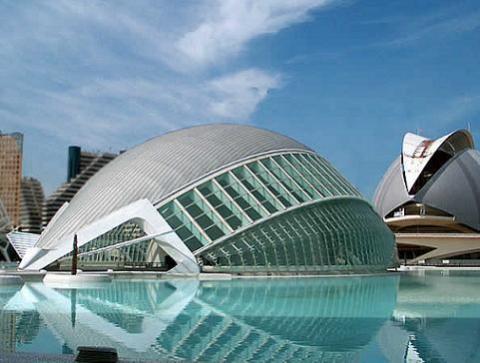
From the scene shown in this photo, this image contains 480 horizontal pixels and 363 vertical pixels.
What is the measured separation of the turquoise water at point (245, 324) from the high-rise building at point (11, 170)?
97.5m

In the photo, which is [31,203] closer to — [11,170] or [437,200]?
[11,170]

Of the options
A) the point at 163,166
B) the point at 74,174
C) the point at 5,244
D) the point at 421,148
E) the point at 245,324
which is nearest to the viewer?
the point at 245,324

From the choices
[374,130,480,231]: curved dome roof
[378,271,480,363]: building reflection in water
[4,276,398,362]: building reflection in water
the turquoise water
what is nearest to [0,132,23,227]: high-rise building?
[374,130,480,231]: curved dome roof

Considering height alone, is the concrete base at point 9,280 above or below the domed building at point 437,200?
below

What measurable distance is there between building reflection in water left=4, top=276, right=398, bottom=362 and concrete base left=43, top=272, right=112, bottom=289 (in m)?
0.89

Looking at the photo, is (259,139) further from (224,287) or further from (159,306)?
(159,306)

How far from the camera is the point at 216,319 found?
12422 millimetres

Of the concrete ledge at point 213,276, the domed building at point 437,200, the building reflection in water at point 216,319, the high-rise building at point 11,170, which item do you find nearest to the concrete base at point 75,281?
the building reflection in water at point 216,319

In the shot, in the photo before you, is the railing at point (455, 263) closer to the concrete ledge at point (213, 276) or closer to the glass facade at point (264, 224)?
the glass facade at point (264, 224)

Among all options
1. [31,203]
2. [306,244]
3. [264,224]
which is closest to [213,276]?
[264,224]

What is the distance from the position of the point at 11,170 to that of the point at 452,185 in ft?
265

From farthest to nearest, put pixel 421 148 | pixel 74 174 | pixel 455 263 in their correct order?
pixel 74 174 → pixel 421 148 → pixel 455 263

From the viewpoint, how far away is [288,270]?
94.1 ft

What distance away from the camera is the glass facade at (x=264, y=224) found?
90.7 ft
